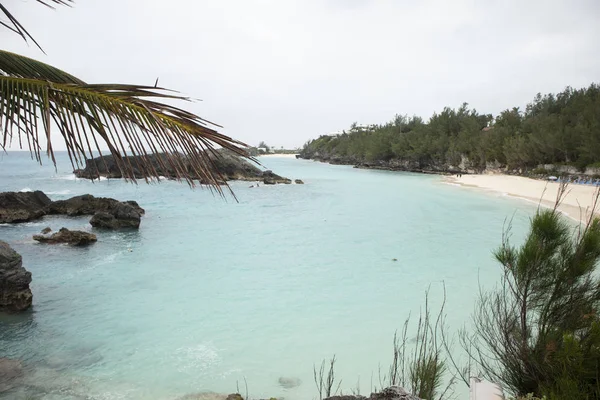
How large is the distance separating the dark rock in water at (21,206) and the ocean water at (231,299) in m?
1.00

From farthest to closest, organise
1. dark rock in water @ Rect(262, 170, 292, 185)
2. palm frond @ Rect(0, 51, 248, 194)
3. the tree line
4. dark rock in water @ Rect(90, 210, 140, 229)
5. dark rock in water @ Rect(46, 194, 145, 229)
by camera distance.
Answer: dark rock in water @ Rect(262, 170, 292, 185) < the tree line < dark rock in water @ Rect(46, 194, 145, 229) < dark rock in water @ Rect(90, 210, 140, 229) < palm frond @ Rect(0, 51, 248, 194)

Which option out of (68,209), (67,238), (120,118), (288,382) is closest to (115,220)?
(67,238)

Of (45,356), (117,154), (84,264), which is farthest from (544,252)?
(84,264)

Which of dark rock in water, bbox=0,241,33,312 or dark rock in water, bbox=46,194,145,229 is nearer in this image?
dark rock in water, bbox=0,241,33,312

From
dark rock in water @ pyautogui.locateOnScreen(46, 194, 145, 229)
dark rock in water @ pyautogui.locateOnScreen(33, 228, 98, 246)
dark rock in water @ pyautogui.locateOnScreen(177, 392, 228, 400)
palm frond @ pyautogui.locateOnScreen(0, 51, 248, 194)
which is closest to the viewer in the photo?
palm frond @ pyautogui.locateOnScreen(0, 51, 248, 194)

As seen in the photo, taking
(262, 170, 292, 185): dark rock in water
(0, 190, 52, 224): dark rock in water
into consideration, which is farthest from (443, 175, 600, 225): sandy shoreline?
(0, 190, 52, 224): dark rock in water

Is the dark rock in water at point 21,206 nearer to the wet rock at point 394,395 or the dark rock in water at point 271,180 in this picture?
the wet rock at point 394,395

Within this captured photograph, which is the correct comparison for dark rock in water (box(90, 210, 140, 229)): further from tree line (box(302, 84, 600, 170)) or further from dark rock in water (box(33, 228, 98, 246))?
tree line (box(302, 84, 600, 170))

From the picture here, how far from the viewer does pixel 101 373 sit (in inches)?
243

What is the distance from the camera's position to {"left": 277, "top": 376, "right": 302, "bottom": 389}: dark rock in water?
603 centimetres

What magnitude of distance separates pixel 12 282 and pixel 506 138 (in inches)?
2200

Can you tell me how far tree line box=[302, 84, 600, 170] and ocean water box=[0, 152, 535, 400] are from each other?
2618 cm

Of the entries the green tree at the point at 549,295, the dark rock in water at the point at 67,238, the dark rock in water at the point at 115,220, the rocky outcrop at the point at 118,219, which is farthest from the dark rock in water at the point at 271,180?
the green tree at the point at 549,295

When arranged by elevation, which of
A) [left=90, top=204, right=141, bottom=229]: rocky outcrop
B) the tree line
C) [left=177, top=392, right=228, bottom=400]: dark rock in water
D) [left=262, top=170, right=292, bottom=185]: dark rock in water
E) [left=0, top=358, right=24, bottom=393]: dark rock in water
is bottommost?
[left=177, top=392, right=228, bottom=400]: dark rock in water
